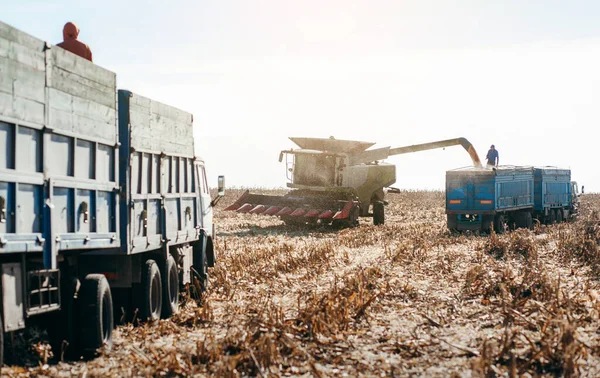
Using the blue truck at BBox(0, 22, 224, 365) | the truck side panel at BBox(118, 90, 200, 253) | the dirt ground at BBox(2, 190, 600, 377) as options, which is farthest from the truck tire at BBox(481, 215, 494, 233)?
the blue truck at BBox(0, 22, 224, 365)

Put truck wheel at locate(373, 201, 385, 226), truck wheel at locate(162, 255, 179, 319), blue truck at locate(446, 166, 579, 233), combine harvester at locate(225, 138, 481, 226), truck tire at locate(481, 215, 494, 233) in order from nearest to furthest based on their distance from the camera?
truck wheel at locate(162, 255, 179, 319), blue truck at locate(446, 166, 579, 233), truck tire at locate(481, 215, 494, 233), combine harvester at locate(225, 138, 481, 226), truck wheel at locate(373, 201, 385, 226)

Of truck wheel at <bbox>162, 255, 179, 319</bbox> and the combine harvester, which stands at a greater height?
the combine harvester

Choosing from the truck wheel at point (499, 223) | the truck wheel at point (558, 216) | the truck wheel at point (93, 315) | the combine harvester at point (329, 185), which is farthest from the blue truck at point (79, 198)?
the truck wheel at point (558, 216)

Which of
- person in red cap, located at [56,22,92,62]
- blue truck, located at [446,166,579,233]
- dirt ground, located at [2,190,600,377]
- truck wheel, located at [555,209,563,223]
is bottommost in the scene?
dirt ground, located at [2,190,600,377]

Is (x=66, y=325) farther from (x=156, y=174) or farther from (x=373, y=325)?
(x=373, y=325)

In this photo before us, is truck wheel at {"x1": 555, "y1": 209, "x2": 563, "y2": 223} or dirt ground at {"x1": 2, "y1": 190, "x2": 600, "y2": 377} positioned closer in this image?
dirt ground at {"x1": 2, "y1": 190, "x2": 600, "y2": 377}

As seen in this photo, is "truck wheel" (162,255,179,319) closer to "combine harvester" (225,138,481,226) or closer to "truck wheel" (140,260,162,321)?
"truck wheel" (140,260,162,321)

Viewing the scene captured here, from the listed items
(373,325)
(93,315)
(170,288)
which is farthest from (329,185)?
(93,315)

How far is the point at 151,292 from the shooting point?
10602 millimetres

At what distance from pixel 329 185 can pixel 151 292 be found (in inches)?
781

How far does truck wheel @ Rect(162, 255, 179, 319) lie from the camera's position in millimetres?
11289

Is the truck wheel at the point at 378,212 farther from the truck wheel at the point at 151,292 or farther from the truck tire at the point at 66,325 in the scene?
the truck tire at the point at 66,325

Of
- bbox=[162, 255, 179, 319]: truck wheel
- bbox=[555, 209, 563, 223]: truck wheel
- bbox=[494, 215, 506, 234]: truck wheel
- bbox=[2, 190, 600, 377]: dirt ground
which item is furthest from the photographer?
bbox=[555, 209, 563, 223]: truck wheel

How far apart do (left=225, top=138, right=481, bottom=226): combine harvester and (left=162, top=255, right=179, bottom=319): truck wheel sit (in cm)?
1645
